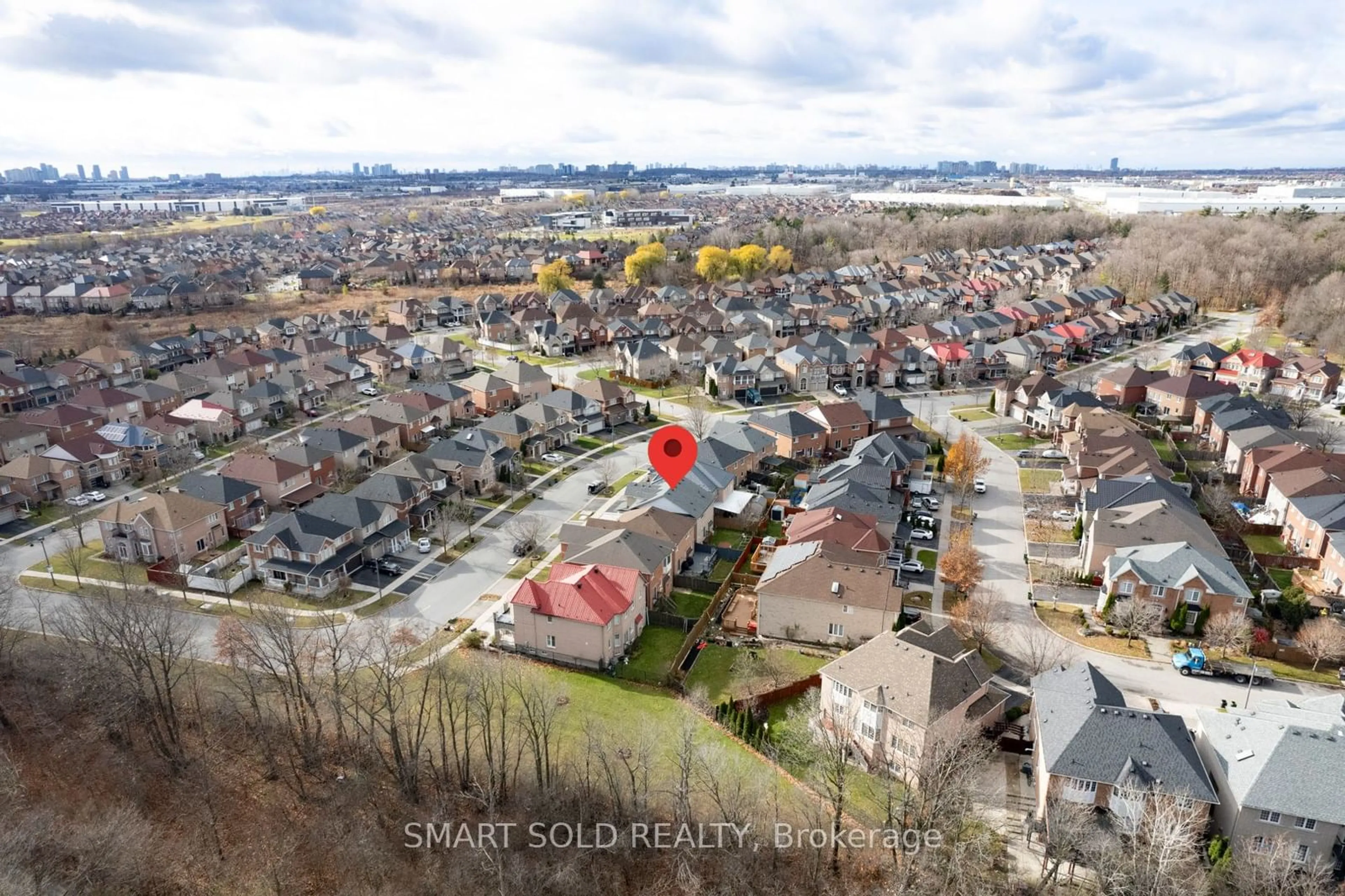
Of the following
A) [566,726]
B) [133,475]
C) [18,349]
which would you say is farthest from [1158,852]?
[18,349]

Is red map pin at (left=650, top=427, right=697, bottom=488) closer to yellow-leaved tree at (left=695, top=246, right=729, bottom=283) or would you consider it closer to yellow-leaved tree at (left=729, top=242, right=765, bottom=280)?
yellow-leaved tree at (left=695, top=246, right=729, bottom=283)

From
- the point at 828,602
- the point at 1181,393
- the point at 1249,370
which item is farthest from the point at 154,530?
the point at 1249,370

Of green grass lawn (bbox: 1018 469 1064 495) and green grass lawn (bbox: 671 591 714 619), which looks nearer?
green grass lawn (bbox: 671 591 714 619)

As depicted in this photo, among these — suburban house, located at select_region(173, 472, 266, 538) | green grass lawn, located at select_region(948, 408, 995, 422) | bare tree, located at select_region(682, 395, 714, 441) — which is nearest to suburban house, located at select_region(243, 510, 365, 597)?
suburban house, located at select_region(173, 472, 266, 538)

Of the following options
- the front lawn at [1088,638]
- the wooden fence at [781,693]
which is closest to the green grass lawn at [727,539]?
Answer: the wooden fence at [781,693]

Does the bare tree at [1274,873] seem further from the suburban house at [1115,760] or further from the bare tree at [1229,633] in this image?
→ the bare tree at [1229,633]

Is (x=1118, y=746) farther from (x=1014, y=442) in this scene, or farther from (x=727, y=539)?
(x=1014, y=442)

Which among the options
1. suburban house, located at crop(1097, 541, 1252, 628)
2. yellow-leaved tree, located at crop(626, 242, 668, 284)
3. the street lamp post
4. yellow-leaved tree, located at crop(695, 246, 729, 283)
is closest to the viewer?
suburban house, located at crop(1097, 541, 1252, 628)
